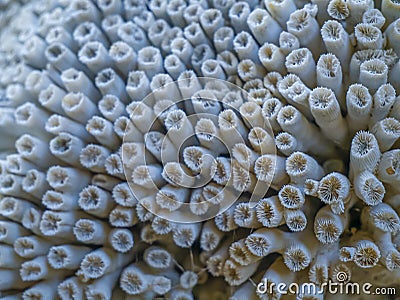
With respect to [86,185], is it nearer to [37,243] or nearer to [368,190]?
[37,243]

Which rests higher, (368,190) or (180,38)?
(180,38)

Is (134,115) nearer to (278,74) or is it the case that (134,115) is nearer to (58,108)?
(58,108)

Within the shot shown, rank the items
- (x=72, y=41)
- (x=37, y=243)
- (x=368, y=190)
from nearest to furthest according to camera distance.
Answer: (x=368, y=190) → (x=37, y=243) → (x=72, y=41)

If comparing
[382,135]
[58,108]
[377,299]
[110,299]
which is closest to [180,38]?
[58,108]

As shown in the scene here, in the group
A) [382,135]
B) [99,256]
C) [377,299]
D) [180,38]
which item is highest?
[180,38]

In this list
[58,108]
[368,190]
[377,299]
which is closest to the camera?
[368,190]

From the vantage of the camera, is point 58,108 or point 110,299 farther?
point 58,108
